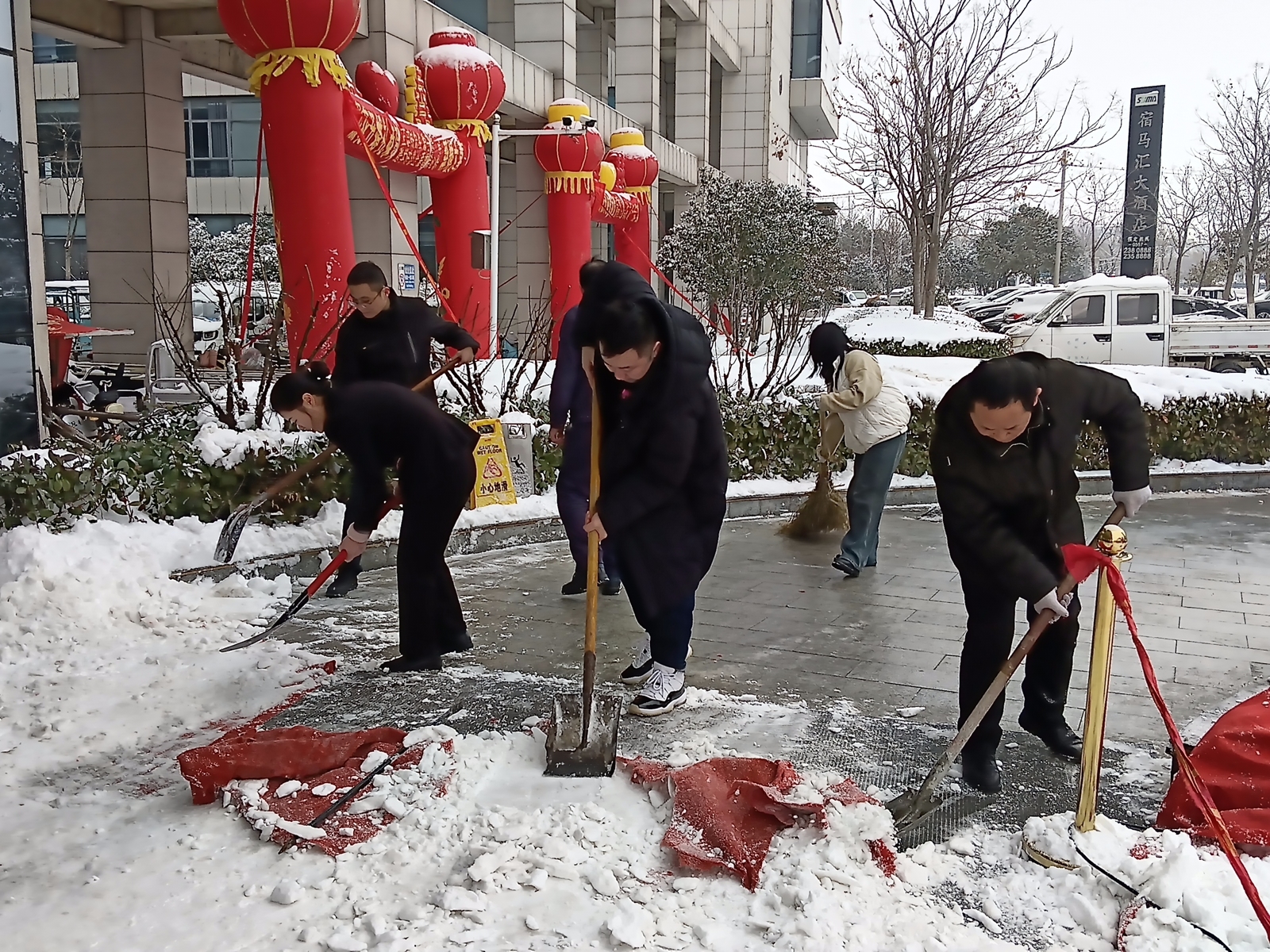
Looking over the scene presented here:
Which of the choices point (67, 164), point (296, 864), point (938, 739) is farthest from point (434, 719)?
point (67, 164)

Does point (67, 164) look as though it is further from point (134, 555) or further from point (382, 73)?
point (134, 555)

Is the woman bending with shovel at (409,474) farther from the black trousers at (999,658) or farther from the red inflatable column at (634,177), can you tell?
the red inflatable column at (634,177)

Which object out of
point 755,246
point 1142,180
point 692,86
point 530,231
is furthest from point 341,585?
point 1142,180

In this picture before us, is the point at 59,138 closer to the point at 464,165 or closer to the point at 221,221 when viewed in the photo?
the point at 221,221

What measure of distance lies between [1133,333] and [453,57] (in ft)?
33.9

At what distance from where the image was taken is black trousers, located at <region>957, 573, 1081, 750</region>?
3.35 m

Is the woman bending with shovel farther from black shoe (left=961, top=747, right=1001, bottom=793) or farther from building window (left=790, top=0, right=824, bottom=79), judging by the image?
building window (left=790, top=0, right=824, bottom=79)

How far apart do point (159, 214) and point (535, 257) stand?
6.63 meters

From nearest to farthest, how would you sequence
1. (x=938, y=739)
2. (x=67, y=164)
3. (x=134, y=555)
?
(x=938, y=739), (x=134, y=555), (x=67, y=164)

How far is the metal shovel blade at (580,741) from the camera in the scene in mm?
3416

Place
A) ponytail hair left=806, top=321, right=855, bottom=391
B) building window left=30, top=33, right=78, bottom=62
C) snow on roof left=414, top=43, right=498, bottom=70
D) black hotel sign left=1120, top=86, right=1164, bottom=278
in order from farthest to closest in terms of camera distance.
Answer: building window left=30, top=33, right=78, bottom=62, black hotel sign left=1120, top=86, right=1164, bottom=278, snow on roof left=414, top=43, right=498, bottom=70, ponytail hair left=806, top=321, right=855, bottom=391

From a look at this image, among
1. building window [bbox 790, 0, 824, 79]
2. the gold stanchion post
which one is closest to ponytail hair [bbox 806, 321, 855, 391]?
the gold stanchion post

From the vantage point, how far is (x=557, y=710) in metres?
3.63

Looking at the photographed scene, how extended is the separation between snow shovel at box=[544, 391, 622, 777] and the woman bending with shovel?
752 millimetres
